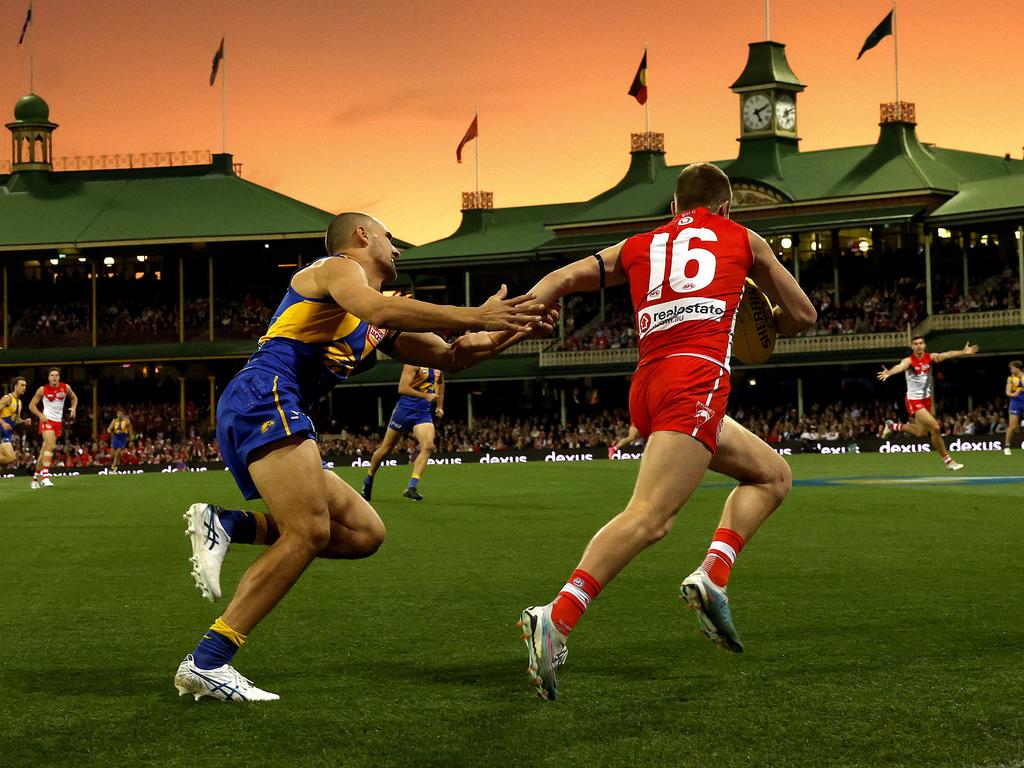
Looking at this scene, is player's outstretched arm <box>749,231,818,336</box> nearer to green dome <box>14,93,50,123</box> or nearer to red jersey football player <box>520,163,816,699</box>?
red jersey football player <box>520,163,816,699</box>

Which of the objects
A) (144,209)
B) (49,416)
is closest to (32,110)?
(144,209)

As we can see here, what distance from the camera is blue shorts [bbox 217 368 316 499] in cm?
718

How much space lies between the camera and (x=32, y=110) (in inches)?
3076

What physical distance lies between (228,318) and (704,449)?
64.4 metres

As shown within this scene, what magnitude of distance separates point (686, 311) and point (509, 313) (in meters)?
0.92

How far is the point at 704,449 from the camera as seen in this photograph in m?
7.36

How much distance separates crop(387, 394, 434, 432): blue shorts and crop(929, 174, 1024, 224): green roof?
35.1 m

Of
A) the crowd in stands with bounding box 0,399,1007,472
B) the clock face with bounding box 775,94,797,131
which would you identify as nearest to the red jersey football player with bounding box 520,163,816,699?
the crowd in stands with bounding box 0,399,1007,472

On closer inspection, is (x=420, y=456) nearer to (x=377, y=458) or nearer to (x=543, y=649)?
(x=377, y=458)

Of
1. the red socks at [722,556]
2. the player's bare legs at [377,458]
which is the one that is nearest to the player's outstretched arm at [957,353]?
the player's bare legs at [377,458]

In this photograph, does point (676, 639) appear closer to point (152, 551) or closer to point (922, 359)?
point (152, 551)

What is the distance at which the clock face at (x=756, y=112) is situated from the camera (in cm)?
6512

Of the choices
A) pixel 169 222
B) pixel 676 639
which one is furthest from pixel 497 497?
pixel 169 222

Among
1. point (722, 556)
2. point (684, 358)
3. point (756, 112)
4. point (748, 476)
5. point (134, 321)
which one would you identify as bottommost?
point (722, 556)
